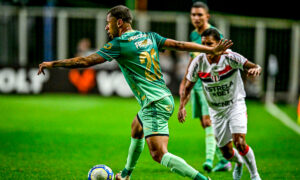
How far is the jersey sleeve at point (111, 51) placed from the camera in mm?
6023

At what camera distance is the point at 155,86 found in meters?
6.23

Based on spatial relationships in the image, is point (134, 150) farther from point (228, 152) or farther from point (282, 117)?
point (282, 117)

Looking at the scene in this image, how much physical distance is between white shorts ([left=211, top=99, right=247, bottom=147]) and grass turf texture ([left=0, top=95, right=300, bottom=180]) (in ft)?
2.89

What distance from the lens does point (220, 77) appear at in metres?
7.36

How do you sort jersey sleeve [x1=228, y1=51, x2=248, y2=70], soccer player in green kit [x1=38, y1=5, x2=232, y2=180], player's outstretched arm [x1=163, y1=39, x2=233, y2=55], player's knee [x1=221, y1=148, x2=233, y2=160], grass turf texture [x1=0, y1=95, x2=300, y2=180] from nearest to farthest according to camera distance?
soccer player in green kit [x1=38, y1=5, x2=232, y2=180] → player's outstretched arm [x1=163, y1=39, x2=233, y2=55] → jersey sleeve [x1=228, y1=51, x2=248, y2=70] → player's knee [x1=221, y1=148, x2=233, y2=160] → grass turf texture [x1=0, y1=95, x2=300, y2=180]

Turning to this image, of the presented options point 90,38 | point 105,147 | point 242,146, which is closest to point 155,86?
point 242,146

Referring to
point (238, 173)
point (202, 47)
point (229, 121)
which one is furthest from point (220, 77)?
point (238, 173)

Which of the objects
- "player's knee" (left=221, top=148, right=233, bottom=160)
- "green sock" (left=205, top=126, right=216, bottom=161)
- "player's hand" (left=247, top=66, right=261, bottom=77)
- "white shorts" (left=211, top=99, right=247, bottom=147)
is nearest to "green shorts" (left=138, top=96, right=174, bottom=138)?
"player's hand" (left=247, top=66, right=261, bottom=77)

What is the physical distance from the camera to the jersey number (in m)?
6.15

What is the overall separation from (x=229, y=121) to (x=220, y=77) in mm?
647

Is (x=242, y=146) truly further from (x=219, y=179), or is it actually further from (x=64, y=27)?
(x=64, y=27)

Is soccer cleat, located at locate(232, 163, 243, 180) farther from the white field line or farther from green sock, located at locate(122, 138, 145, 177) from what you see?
the white field line

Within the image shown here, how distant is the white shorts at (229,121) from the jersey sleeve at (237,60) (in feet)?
1.80

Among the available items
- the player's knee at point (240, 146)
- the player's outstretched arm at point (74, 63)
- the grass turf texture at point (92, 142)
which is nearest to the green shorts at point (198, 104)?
the grass turf texture at point (92, 142)
